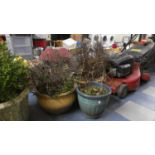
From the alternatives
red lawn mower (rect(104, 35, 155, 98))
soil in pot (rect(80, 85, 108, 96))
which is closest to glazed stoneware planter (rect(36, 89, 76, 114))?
soil in pot (rect(80, 85, 108, 96))

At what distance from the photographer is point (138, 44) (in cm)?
292

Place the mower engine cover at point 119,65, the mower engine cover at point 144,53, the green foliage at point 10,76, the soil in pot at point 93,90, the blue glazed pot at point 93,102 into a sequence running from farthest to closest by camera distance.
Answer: the mower engine cover at point 144,53, the mower engine cover at point 119,65, the soil in pot at point 93,90, the blue glazed pot at point 93,102, the green foliage at point 10,76

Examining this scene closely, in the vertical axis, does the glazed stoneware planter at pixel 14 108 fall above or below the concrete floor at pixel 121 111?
above

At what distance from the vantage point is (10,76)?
1.35 m

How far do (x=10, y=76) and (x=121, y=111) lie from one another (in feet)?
4.25

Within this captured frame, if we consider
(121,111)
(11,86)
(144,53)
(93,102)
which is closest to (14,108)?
(11,86)

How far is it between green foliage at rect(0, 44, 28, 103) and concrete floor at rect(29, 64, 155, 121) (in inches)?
21.0

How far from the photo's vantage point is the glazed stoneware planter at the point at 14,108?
1.37 metres

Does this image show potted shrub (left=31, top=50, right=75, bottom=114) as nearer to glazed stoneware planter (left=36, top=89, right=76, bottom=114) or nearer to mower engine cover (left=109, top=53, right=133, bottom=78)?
glazed stoneware planter (left=36, top=89, right=76, bottom=114)

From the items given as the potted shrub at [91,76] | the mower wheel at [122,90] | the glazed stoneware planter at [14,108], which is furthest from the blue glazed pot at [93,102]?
the glazed stoneware planter at [14,108]

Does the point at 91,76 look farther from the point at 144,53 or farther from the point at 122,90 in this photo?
the point at 144,53

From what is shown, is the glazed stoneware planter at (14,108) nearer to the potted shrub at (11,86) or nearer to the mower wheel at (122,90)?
the potted shrub at (11,86)

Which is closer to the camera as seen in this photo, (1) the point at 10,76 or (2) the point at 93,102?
(1) the point at 10,76

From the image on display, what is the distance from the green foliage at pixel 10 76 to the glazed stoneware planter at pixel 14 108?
5cm
